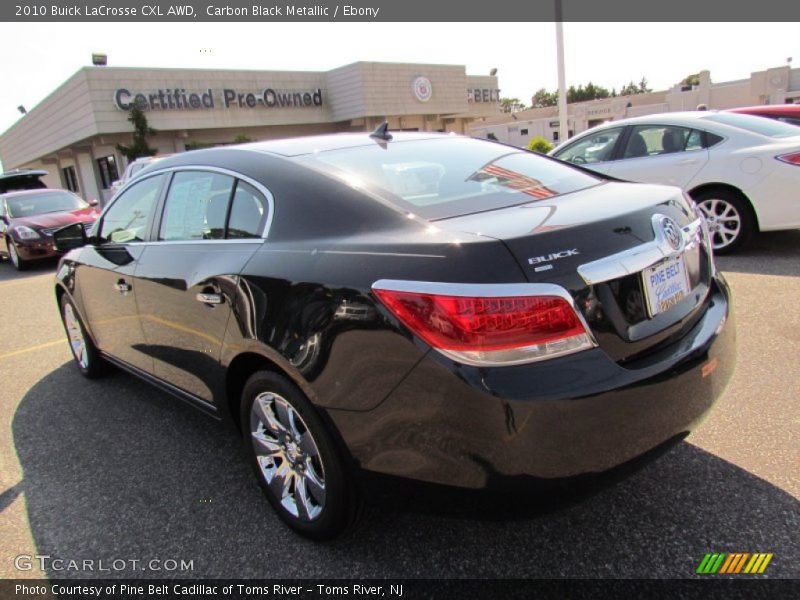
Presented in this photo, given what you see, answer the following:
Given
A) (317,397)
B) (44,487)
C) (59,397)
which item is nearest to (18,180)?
(59,397)

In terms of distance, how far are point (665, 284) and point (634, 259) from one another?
0.22 m

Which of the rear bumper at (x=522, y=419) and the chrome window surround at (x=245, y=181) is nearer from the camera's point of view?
the rear bumper at (x=522, y=419)

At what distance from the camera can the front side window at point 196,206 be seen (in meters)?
2.78

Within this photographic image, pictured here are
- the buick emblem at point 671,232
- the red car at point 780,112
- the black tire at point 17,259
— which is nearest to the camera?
the buick emblem at point 671,232

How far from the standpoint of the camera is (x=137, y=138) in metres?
26.7

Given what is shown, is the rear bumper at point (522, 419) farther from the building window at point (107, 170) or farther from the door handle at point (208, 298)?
the building window at point (107, 170)

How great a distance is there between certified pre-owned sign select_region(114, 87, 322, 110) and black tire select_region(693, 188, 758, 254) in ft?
88.8

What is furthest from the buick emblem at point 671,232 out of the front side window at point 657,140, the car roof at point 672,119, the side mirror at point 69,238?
the car roof at point 672,119

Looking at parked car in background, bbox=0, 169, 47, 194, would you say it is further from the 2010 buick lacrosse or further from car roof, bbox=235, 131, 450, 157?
the 2010 buick lacrosse

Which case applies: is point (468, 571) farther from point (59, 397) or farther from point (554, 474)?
point (59, 397)

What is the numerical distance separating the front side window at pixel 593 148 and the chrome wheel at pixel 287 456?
5997 millimetres

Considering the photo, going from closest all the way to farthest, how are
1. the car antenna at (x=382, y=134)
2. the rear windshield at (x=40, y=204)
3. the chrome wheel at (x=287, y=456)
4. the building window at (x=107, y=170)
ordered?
the chrome wheel at (x=287, y=456), the car antenna at (x=382, y=134), the rear windshield at (x=40, y=204), the building window at (x=107, y=170)

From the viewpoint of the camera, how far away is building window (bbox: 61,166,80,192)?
36906mm

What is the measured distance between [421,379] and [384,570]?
92 cm
